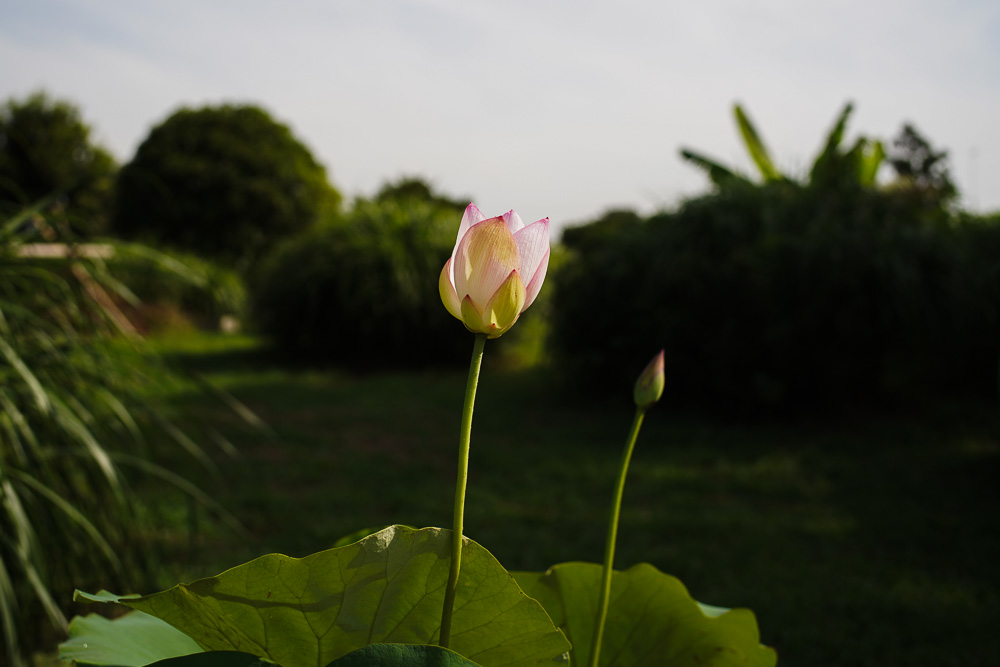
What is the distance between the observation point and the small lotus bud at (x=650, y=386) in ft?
1.81

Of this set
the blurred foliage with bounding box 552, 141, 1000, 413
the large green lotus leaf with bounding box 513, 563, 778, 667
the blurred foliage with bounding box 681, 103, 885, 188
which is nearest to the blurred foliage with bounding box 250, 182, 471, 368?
the blurred foliage with bounding box 552, 141, 1000, 413

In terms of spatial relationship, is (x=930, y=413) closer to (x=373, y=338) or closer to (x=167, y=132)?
(x=373, y=338)

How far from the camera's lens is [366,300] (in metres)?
7.25

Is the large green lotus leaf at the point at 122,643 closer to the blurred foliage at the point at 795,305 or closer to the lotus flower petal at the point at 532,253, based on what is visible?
the lotus flower petal at the point at 532,253

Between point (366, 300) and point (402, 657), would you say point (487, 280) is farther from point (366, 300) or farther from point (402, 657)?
point (366, 300)

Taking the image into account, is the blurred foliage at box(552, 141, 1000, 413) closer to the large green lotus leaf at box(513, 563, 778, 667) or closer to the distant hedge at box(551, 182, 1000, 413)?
the distant hedge at box(551, 182, 1000, 413)

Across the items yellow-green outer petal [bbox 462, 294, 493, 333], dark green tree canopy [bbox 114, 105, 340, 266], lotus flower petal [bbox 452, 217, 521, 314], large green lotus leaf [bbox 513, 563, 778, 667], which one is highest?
dark green tree canopy [bbox 114, 105, 340, 266]

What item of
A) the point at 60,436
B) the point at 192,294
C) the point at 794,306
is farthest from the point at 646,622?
the point at 192,294

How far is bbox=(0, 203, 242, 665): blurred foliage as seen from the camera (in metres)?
1.48

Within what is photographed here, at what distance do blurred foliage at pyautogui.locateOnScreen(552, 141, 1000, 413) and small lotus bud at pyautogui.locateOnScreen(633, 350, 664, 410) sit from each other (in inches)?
184

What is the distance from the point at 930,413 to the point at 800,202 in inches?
70.5

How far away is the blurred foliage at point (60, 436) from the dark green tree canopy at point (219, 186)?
11477 mm

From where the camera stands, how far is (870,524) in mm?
3311

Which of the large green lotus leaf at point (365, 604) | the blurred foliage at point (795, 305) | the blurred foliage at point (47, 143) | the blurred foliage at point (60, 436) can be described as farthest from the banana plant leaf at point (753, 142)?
the blurred foliage at point (47, 143)
